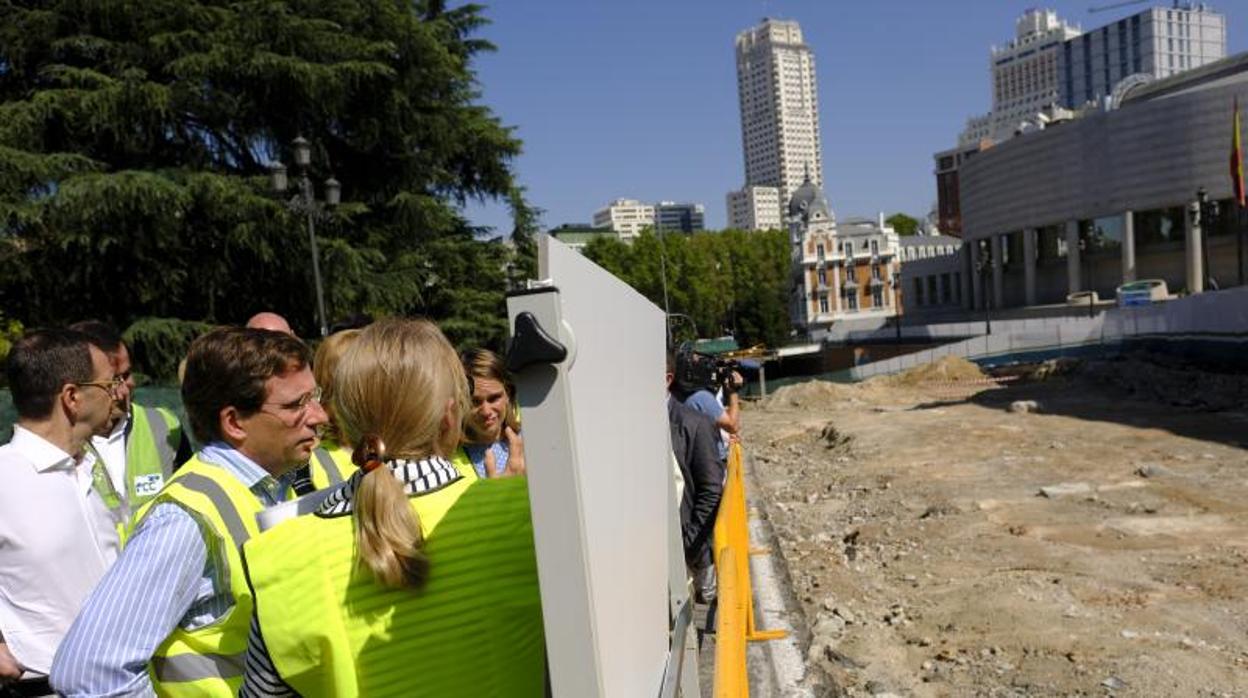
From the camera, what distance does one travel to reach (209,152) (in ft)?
58.6

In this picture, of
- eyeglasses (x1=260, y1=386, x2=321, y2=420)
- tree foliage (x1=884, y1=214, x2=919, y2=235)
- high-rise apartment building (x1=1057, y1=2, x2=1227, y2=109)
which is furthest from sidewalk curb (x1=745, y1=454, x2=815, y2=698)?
high-rise apartment building (x1=1057, y1=2, x2=1227, y2=109)

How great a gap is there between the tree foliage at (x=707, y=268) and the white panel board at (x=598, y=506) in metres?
76.6

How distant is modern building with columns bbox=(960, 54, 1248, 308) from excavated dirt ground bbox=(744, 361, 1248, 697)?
4372 cm

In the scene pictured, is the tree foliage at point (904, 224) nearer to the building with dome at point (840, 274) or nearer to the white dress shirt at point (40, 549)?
the building with dome at point (840, 274)

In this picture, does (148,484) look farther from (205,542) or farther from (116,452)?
(205,542)

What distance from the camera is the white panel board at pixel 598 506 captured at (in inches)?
40.0

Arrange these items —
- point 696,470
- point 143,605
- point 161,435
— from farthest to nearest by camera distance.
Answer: point 696,470 < point 161,435 < point 143,605

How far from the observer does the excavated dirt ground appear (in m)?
4.72

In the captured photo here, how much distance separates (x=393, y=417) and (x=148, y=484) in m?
2.15

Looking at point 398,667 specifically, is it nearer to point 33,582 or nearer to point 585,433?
point 585,433

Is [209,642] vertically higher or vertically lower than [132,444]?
lower

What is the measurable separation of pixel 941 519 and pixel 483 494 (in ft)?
26.7

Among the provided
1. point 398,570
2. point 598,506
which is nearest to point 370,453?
point 398,570

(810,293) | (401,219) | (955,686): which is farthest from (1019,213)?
(955,686)
